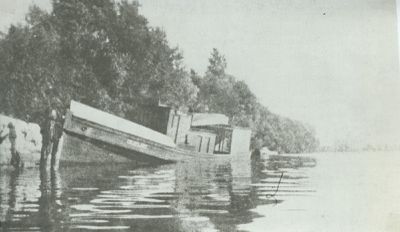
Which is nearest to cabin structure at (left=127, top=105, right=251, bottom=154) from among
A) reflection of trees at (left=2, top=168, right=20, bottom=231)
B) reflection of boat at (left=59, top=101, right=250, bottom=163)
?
reflection of boat at (left=59, top=101, right=250, bottom=163)

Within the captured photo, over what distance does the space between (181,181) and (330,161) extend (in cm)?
95

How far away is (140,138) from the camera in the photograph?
10.8ft

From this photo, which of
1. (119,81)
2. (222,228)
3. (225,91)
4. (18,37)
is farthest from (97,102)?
(222,228)

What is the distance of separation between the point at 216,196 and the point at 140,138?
564mm

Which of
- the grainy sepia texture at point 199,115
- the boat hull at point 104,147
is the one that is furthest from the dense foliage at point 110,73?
the boat hull at point 104,147

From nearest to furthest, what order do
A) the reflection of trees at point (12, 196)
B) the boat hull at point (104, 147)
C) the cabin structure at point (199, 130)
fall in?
the reflection of trees at point (12, 196), the boat hull at point (104, 147), the cabin structure at point (199, 130)

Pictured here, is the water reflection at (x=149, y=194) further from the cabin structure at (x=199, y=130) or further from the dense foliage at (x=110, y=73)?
the dense foliage at (x=110, y=73)

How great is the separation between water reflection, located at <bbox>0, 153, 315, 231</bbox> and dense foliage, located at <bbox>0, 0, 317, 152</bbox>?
0.77 ft

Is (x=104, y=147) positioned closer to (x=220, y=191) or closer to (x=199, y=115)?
(x=199, y=115)

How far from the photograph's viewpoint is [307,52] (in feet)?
11.8

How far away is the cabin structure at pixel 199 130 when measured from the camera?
3.33 m

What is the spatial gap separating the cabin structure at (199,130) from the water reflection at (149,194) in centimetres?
10

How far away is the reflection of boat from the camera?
3.20 metres

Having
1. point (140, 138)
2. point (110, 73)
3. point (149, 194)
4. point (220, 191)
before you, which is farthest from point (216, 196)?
point (110, 73)
